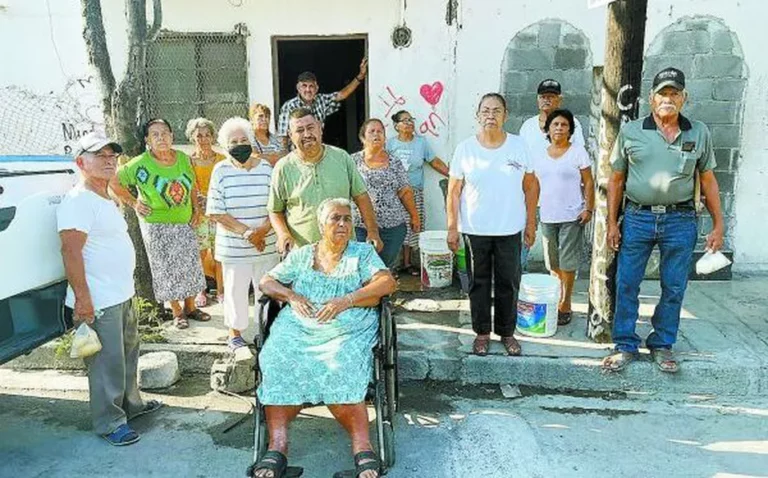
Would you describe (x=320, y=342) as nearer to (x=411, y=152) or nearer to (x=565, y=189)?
(x=565, y=189)

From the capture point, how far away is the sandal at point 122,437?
3.65 metres

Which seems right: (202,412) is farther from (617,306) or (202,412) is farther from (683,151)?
(683,151)

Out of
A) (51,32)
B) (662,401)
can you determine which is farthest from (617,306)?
(51,32)

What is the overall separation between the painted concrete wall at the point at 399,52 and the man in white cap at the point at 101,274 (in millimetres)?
3154

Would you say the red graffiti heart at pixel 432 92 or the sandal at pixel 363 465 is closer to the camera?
the sandal at pixel 363 465

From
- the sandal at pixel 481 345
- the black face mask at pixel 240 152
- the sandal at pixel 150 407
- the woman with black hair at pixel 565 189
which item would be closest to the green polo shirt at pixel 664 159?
the woman with black hair at pixel 565 189

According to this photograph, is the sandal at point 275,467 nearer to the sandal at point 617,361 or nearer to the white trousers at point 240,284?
the white trousers at point 240,284

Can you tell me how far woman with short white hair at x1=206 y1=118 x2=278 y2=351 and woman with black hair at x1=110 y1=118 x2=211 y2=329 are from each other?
615 millimetres

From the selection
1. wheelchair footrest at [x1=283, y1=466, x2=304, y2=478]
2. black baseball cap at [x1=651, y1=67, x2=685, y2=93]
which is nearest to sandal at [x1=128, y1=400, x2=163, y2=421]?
wheelchair footrest at [x1=283, y1=466, x2=304, y2=478]

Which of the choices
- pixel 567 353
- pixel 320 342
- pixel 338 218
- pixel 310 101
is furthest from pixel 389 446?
pixel 310 101

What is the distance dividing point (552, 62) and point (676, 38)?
1.12m

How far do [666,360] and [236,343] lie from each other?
284 centimetres

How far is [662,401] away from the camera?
409 cm

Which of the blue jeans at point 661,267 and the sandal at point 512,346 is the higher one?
the blue jeans at point 661,267
